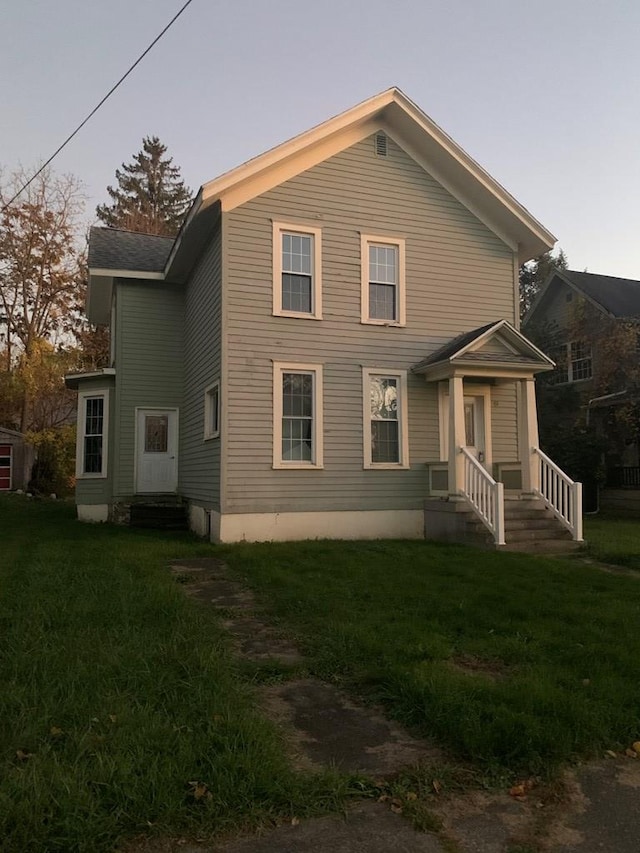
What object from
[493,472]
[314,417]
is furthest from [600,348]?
[314,417]

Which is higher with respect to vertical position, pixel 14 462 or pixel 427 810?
pixel 14 462

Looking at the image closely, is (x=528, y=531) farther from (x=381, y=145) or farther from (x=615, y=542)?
(x=381, y=145)

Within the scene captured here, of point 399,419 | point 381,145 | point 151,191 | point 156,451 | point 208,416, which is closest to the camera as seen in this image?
point 399,419

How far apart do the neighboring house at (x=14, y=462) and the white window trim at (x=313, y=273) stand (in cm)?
1764

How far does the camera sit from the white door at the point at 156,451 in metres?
15.2

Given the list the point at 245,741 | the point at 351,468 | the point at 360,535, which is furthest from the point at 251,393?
the point at 245,741

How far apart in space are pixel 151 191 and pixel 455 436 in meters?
43.8

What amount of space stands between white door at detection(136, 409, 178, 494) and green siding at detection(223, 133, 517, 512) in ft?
14.2

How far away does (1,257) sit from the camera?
28469 millimetres

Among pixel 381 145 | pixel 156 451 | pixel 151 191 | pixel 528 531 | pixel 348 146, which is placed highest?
pixel 151 191

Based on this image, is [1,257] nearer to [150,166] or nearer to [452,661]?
[150,166]

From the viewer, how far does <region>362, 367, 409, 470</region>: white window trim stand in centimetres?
1249

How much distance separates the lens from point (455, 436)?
11859 millimetres

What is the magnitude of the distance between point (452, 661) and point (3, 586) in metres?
5.03
